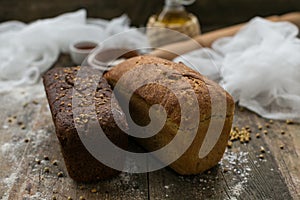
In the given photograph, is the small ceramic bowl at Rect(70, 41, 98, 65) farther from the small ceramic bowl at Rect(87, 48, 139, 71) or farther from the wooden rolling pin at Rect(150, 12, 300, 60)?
the wooden rolling pin at Rect(150, 12, 300, 60)

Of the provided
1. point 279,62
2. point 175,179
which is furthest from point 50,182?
point 279,62

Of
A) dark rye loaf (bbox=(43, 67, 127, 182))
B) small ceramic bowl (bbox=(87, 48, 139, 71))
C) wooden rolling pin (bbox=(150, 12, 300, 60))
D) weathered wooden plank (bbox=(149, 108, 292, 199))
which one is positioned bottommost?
small ceramic bowl (bbox=(87, 48, 139, 71))

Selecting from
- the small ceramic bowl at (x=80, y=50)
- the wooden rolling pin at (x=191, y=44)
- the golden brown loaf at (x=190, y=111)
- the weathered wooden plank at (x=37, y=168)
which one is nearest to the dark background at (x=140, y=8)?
the wooden rolling pin at (x=191, y=44)

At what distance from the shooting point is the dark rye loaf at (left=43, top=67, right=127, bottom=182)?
5.43ft

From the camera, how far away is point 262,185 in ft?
5.73

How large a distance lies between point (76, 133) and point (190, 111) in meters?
0.42

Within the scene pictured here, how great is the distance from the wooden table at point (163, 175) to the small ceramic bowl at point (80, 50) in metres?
0.65

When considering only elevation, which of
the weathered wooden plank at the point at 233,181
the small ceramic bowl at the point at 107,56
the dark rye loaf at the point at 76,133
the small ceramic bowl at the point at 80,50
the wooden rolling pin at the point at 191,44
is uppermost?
the dark rye loaf at the point at 76,133

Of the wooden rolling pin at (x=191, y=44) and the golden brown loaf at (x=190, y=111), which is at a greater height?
the golden brown loaf at (x=190, y=111)

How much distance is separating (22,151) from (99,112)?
472 millimetres

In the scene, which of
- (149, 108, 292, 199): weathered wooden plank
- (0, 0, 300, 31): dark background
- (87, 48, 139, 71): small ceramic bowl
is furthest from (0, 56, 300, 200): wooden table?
(0, 0, 300, 31): dark background

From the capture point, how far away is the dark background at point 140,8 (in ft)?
11.5

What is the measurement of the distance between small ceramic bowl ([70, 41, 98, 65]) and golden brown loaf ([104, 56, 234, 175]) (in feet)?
2.71

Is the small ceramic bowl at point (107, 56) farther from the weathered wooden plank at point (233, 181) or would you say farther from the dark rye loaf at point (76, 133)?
the weathered wooden plank at point (233, 181)
